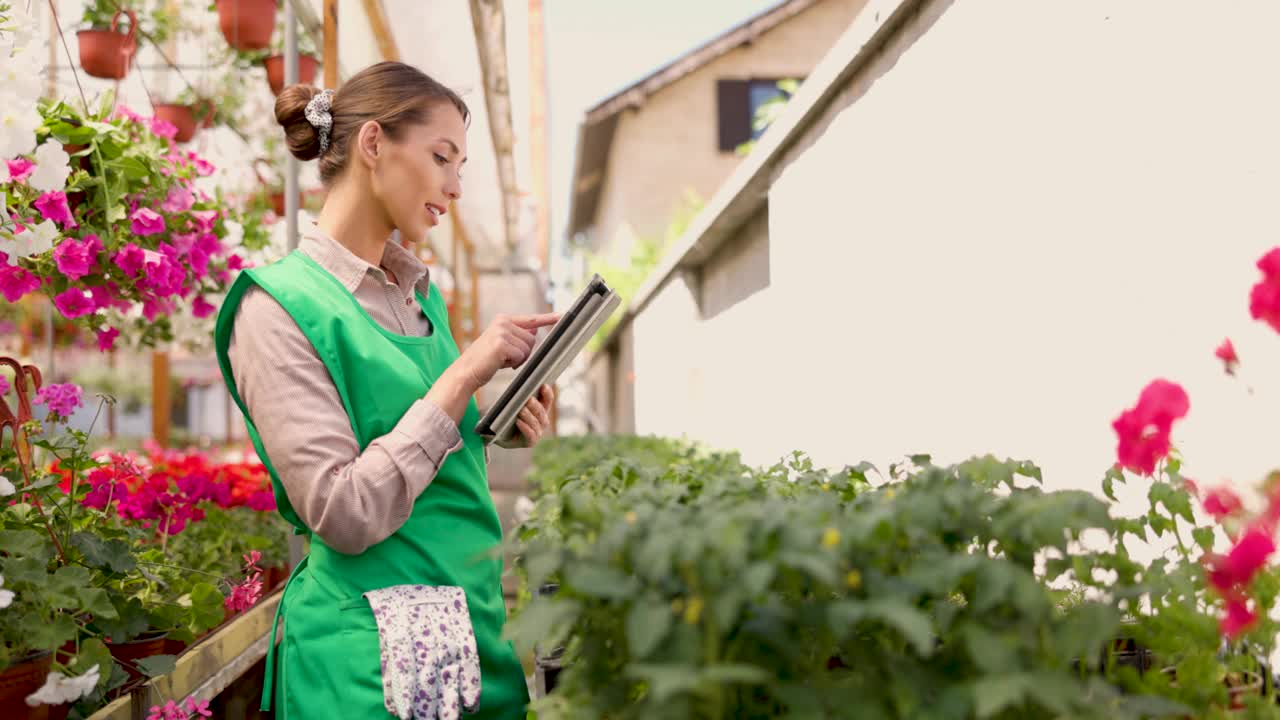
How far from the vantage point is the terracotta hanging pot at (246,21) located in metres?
4.28

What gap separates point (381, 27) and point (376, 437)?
13.0ft

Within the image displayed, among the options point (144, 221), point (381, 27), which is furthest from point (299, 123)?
point (381, 27)

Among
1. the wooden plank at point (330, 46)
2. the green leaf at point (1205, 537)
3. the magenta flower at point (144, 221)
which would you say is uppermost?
the wooden plank at point (330, 46)

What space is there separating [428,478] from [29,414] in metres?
1.12

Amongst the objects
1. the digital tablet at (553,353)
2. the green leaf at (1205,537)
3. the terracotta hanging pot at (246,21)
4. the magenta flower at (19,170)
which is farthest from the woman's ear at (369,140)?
the terracotta hanging pot at (246,21)

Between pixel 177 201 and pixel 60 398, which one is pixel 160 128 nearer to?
pixel 177 201

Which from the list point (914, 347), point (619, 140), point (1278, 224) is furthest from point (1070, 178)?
point (619, 140)

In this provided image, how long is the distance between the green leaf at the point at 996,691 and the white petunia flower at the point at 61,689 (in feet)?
4.88

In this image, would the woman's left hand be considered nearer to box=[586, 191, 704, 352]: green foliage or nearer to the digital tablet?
the digital tablet

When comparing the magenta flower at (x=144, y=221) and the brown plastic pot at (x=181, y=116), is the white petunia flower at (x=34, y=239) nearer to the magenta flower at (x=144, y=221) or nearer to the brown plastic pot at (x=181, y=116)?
the magenta flower at (x=144, y=221)

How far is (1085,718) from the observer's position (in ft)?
2.71

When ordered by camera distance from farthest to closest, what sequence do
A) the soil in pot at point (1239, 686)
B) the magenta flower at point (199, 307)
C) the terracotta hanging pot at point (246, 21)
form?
the terracotta hanging pot at point (246, 21)
the magenta flower at point (199, 307)
the soil in pot at point (1239, 686)

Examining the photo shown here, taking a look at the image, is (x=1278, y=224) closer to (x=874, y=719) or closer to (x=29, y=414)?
(x=874, y=719)

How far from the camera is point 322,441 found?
4.73ft
